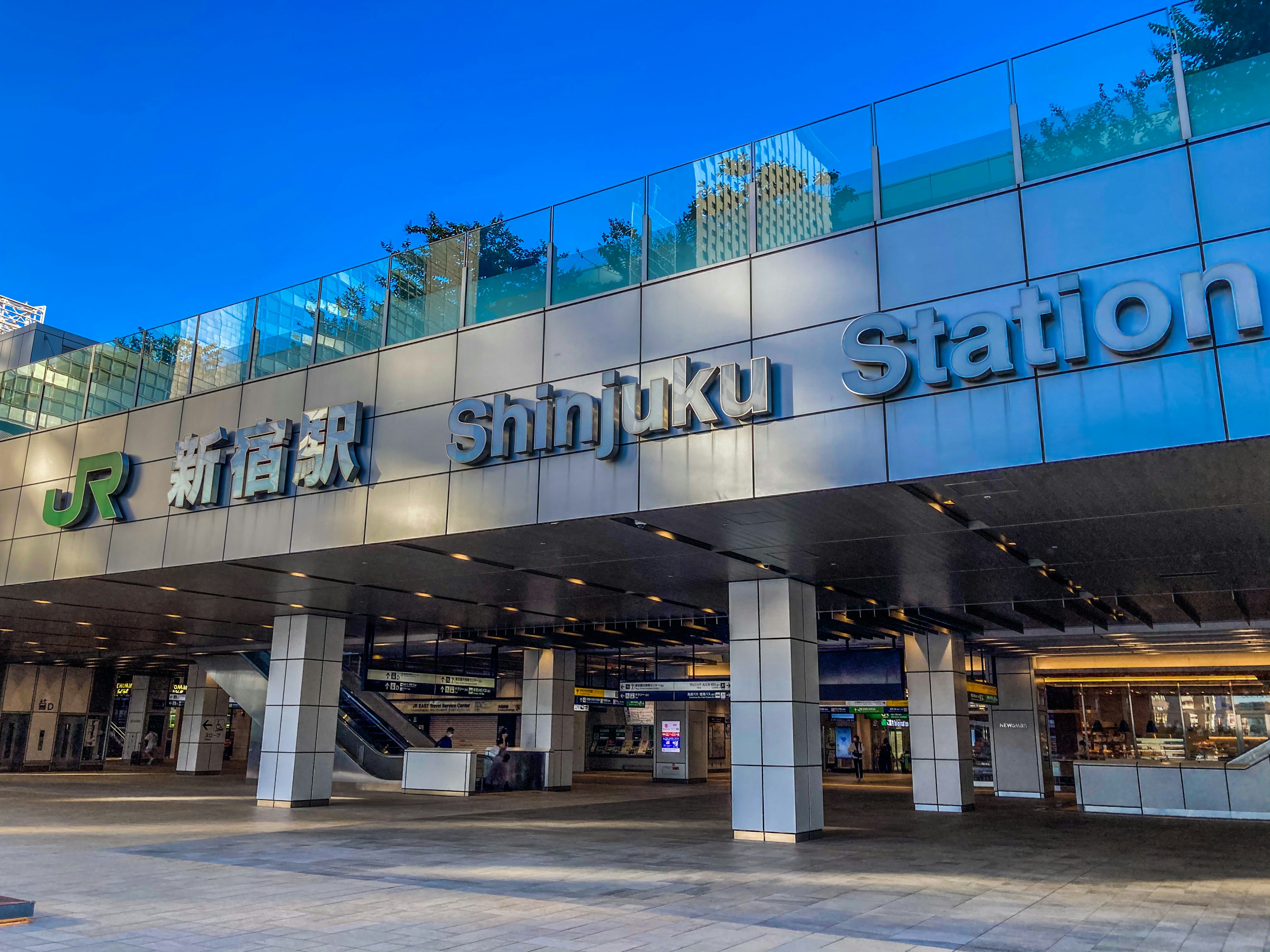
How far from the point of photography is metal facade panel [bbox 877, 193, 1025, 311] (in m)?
11.0

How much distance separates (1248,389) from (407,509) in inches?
432

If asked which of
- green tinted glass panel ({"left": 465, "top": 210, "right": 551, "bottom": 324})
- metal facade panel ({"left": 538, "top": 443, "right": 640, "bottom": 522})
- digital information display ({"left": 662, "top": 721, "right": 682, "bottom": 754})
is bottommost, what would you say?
digital information display ({"left": 662, "top": 721, "right": 682, "bottom": 754})

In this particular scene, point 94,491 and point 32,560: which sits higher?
point 94,491

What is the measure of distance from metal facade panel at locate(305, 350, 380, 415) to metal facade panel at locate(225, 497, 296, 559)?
1.82m

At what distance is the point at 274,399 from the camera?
688 inches

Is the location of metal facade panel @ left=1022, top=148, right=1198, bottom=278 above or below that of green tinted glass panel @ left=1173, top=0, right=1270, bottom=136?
below

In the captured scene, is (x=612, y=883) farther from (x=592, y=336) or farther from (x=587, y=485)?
(x=592, y=336)

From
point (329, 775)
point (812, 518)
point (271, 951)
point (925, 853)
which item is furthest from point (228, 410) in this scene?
point (925, 853)

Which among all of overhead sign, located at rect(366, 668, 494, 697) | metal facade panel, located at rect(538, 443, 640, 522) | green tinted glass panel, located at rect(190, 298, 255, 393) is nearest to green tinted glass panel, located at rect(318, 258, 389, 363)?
green tinted glass panel, located at rect(190, 298, 255, 393)

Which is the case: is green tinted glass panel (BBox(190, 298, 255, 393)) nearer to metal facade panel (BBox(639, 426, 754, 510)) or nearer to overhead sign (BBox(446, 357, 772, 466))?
overhead sign (BBox(446, 357, 772, 466))

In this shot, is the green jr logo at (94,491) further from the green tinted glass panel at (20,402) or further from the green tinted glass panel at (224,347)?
the green tinted glass panel at (20,402)

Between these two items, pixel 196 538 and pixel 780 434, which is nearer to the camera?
pixel 780 434

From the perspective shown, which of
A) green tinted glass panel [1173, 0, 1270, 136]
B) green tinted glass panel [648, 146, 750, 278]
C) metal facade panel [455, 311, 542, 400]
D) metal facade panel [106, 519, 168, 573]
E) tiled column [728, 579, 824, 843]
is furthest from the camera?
metal facade panel [106, 519, 168, 573]

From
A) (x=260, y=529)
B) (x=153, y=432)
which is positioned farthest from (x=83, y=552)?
(x=260, y=529)
